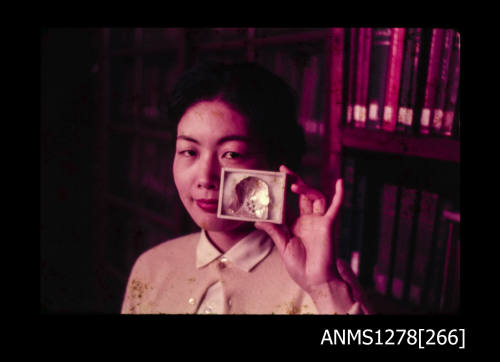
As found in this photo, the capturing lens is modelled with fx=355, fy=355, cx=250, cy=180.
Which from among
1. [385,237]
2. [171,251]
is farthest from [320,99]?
[171,251]

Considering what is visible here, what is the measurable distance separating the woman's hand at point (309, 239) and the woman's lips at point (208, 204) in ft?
0.45

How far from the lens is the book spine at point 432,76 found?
0.96 metres

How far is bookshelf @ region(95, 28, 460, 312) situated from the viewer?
1004mm

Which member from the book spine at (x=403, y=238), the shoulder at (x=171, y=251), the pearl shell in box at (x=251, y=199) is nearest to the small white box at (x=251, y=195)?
the pearl shell in box at (x=251, y=199)

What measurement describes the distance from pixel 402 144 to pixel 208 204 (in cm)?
57

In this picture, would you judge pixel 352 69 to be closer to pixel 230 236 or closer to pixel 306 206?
pixel 306 206

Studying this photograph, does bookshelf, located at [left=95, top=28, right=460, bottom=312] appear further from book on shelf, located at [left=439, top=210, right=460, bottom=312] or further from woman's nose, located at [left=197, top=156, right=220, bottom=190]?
woman's nose, located at [left=197, top=156, right=220, bottom=190]

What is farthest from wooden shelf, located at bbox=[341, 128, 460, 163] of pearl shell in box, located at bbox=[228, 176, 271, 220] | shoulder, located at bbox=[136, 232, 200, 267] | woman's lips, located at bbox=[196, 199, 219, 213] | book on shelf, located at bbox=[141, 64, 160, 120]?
book on shelf, located at bbox=[141, 64, 160, 120]

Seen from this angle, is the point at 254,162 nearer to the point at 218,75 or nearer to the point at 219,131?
the point at 219,131

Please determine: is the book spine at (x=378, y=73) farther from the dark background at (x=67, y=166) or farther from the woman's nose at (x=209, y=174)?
the dark background at (x=67, y=166)

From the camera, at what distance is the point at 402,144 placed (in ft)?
3.27

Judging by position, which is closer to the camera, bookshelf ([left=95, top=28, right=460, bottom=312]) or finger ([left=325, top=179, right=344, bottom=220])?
finger ([left=325, top=179, right=344, bottom=220])

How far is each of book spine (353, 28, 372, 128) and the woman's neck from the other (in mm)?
464

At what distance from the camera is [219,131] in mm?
979
